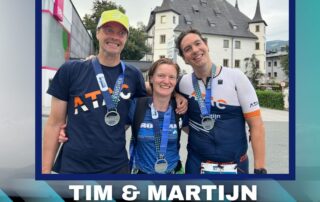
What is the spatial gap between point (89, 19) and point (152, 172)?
1060 millimetres

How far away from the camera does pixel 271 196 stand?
7.46ft

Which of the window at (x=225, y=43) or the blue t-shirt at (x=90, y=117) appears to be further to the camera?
the window at (x=225, y=43)

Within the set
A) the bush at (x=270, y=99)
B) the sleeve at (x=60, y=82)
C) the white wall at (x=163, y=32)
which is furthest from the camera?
the white wall at (x=163, y=32)

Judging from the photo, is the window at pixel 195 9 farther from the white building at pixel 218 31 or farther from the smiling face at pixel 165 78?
the smiling face at pixel 165 78

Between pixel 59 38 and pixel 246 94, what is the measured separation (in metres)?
1.23

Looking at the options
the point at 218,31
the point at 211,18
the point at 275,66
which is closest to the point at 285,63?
the point at 275,66

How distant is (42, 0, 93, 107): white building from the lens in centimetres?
223

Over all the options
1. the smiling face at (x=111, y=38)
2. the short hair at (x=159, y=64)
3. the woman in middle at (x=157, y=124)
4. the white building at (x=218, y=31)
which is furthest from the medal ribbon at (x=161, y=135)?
the smiling face at (x=111, y=38)

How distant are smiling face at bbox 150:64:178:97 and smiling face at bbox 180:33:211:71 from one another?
114 millimetres

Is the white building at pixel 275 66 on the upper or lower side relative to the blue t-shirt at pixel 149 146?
upper

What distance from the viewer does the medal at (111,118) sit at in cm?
218

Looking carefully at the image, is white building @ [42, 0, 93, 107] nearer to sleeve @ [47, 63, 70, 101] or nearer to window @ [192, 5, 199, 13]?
sleeve @ [47, 63, 70, 101]

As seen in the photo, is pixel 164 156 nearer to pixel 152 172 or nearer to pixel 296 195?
pixel 152 172

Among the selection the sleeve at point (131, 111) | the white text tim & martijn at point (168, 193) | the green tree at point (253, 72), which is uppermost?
the green tree at point (253, 72)
